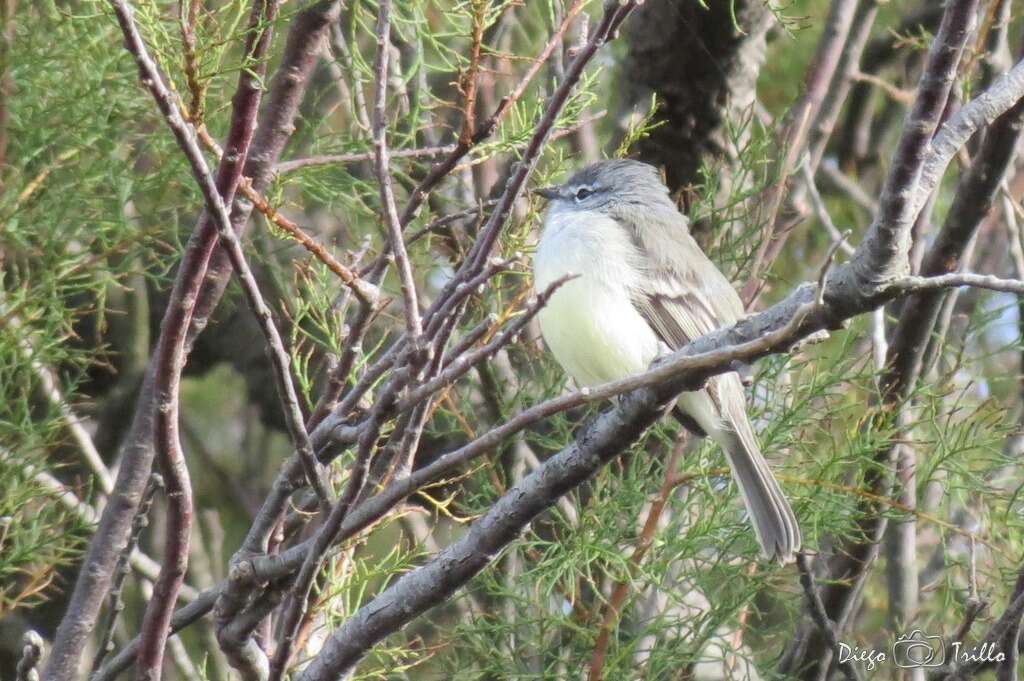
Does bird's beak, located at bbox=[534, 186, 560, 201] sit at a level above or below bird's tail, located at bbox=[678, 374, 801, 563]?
above

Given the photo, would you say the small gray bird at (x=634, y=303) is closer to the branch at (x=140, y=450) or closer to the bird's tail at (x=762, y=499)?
the bird's tail at (x=762, y=499)

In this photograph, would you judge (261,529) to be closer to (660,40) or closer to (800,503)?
(800,503)

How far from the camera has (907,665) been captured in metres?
3.74

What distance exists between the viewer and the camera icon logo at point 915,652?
376 cm

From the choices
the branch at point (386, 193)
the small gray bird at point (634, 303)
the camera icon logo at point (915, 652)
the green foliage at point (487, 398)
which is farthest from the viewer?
the camera icon logo at point (915, 652)

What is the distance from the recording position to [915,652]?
392cm

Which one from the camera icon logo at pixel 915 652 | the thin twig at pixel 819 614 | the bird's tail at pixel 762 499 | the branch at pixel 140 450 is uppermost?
the branch at pixel 140 450

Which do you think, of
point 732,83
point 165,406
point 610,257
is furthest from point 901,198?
point 732,83

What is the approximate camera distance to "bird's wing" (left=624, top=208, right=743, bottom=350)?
12.8 feet

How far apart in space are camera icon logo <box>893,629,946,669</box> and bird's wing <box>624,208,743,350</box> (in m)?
1.08

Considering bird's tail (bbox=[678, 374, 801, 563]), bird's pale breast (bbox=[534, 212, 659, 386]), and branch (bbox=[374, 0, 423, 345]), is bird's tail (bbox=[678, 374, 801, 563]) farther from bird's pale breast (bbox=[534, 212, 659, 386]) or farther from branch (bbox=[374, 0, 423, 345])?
branch (bbox=[374, 0, 423, 345])
